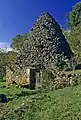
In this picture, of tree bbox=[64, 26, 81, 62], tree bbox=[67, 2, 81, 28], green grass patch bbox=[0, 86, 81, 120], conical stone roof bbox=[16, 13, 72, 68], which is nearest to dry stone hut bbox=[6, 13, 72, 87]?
conical stone roof bbox=[16, 13, 72, 68]

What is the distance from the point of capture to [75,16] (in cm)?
5928

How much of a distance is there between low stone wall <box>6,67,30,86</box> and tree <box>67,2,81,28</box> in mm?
29980

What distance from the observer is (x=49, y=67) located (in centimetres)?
2667

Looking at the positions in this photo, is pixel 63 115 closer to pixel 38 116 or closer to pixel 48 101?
pixel 38 116

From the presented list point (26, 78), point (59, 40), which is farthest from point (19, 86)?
point (59, 40)

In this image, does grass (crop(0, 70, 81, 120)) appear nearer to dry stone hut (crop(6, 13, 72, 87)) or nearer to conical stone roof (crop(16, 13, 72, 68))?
dry stone hut (crop(6, 13, 72, 87))

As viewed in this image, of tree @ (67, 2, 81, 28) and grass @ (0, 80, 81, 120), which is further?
tree @ (67, 2, 81, 28)

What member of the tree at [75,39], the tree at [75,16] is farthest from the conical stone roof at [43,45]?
the tree at [75,16]

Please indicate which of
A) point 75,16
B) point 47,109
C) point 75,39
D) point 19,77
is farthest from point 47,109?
point 75,16

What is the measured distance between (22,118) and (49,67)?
14359mm

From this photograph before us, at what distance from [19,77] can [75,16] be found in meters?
32.0

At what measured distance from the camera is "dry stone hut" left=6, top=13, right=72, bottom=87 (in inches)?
1114

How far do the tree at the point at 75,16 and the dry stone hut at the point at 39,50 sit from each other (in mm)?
29127

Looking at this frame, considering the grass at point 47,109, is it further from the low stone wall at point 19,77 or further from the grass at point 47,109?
the low stone wall at point 19,77
